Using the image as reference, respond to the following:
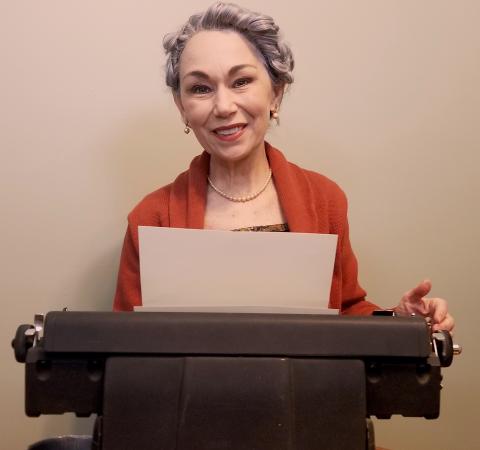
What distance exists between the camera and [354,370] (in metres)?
0.73

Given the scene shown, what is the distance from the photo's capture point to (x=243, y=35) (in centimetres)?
113

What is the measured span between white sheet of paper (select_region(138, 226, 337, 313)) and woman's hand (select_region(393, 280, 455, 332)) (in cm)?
20

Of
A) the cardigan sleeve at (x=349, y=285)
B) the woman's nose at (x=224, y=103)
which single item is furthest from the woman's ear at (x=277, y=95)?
the cardigan sleeve at (x=349, y=285)

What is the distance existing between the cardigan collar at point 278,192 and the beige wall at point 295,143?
22 centimetres

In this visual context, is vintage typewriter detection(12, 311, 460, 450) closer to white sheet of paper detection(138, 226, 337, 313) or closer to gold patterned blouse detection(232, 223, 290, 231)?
white sheet of paper detection(138, 226, 337, 313)

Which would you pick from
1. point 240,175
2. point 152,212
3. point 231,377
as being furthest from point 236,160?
point 231,377

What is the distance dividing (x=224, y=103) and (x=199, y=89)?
0.23ft

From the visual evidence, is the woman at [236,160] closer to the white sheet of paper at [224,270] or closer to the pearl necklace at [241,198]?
the pearl necklace at [241,198]

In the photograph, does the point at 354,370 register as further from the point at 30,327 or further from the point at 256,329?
the point at 30,327

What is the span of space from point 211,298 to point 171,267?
6 centimetres

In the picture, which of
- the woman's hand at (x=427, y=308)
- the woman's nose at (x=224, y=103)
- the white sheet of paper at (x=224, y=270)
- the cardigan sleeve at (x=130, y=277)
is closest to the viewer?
the white sheet of paper at (x=224, y=270)

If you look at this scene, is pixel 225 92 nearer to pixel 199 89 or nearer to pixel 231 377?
pixel 199 89

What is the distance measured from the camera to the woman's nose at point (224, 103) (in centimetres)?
108

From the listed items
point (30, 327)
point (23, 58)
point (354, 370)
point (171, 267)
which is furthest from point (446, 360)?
point (23, 58)
